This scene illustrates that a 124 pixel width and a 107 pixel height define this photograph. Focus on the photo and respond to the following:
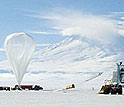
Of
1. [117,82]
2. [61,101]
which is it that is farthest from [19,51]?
[61,101]

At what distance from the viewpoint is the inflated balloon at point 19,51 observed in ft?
335

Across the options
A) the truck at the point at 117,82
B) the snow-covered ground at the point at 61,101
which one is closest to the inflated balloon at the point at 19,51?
the truck at the point at 117,82

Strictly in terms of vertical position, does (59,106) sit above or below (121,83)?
below

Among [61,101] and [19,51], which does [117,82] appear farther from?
[19,51]

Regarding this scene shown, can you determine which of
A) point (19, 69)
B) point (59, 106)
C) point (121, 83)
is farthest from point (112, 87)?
point (59, 106)

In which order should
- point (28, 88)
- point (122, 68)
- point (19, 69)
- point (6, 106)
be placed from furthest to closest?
point (28, 88)
point (19, 69)
point (122, 68)
point (6, 106)

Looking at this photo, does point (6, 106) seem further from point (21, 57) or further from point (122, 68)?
point (21, 57)

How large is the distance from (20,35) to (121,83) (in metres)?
35.8

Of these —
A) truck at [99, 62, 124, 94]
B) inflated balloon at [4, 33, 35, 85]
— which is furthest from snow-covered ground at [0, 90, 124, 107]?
inflated balloon at [4, 33, 35, 85]

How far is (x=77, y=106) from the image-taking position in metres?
48.1

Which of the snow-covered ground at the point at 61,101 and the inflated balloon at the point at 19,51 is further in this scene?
the inflated balloon at the point at 19,51

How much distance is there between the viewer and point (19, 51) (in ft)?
338

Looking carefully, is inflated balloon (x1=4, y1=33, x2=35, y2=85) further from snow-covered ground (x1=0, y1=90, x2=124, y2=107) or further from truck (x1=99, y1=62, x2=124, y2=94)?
snow-covered ground (x1=0, y1=90, x2=124, y2=107)

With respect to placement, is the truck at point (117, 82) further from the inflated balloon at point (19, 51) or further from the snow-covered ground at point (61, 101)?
the inflated balloon at point (19, 51)
